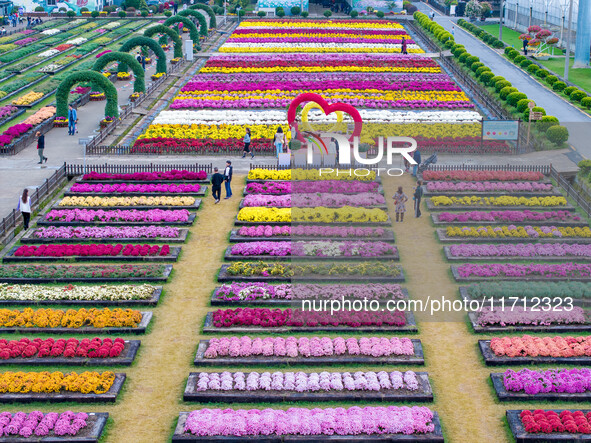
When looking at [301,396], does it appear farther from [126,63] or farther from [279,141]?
[126,63]

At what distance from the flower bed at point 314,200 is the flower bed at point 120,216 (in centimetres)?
269

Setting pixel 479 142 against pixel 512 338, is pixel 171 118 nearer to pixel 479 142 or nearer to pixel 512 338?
pixel 479 142

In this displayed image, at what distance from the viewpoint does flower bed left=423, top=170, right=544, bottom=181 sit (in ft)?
116

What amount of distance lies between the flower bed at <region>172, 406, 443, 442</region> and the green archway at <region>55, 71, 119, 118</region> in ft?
99.4

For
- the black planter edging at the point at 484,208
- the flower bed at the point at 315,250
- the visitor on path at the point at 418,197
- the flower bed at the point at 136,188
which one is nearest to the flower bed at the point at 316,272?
the flower bed at the point at 315,250

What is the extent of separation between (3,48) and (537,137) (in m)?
51.8

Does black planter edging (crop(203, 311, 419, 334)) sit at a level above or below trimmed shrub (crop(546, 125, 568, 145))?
below

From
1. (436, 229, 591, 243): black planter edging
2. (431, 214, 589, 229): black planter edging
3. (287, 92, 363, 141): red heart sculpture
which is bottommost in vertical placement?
(436, 229, 591, 243): black planter edging

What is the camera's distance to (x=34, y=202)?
3322 centimetres

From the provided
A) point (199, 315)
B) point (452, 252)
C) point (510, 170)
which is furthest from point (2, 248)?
point (510, 170)

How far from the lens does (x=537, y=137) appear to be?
4172 centimetres

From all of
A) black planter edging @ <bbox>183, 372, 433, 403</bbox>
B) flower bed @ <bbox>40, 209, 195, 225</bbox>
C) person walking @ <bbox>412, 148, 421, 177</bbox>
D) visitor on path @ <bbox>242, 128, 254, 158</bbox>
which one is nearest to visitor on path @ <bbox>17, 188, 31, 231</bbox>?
flower bed @ <bbox>40, 209, 195, 225</bbox>

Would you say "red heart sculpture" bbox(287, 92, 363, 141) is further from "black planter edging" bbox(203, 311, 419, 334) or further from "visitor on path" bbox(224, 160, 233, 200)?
"black planter edging" bbox(203, 311, 419, 334)

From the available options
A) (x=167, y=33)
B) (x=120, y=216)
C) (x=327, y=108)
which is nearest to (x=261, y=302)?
Result: (x=120, y=216)
